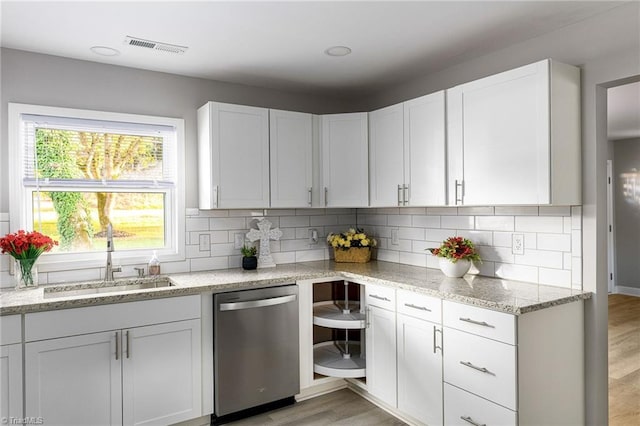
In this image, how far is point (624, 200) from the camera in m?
6.86

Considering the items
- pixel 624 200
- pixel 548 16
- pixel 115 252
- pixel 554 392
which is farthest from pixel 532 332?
pixel 624 200

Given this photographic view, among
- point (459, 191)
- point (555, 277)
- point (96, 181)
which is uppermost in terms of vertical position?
point (96, 181)

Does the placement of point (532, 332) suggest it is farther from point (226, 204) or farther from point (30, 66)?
point (30, 66)

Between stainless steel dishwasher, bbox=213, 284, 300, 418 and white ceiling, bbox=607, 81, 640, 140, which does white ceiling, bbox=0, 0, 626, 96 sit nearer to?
stainless steel dishwasher, bbox=213, 284, 300, 418

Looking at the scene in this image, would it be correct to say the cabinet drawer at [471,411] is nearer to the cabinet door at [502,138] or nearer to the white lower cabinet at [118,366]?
the cabinet door at [502,138]

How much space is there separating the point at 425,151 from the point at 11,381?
2753 mm

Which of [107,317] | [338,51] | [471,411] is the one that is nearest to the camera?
[471,411]

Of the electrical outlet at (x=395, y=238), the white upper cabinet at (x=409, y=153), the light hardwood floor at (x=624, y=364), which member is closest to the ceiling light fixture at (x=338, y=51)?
the white upper cabinet at (x=409, y=153)

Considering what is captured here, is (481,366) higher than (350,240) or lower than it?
lower

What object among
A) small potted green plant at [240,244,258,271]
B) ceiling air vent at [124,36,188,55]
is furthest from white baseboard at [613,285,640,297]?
ceiling air vent at [124,36,188,55]

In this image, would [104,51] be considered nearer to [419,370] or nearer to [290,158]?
[290,158]

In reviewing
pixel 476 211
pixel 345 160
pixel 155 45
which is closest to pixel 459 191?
pixel 476 211

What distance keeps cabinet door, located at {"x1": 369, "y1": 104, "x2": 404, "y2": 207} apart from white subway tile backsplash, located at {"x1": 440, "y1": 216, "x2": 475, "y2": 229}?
39 cm

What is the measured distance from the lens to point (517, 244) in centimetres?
279
